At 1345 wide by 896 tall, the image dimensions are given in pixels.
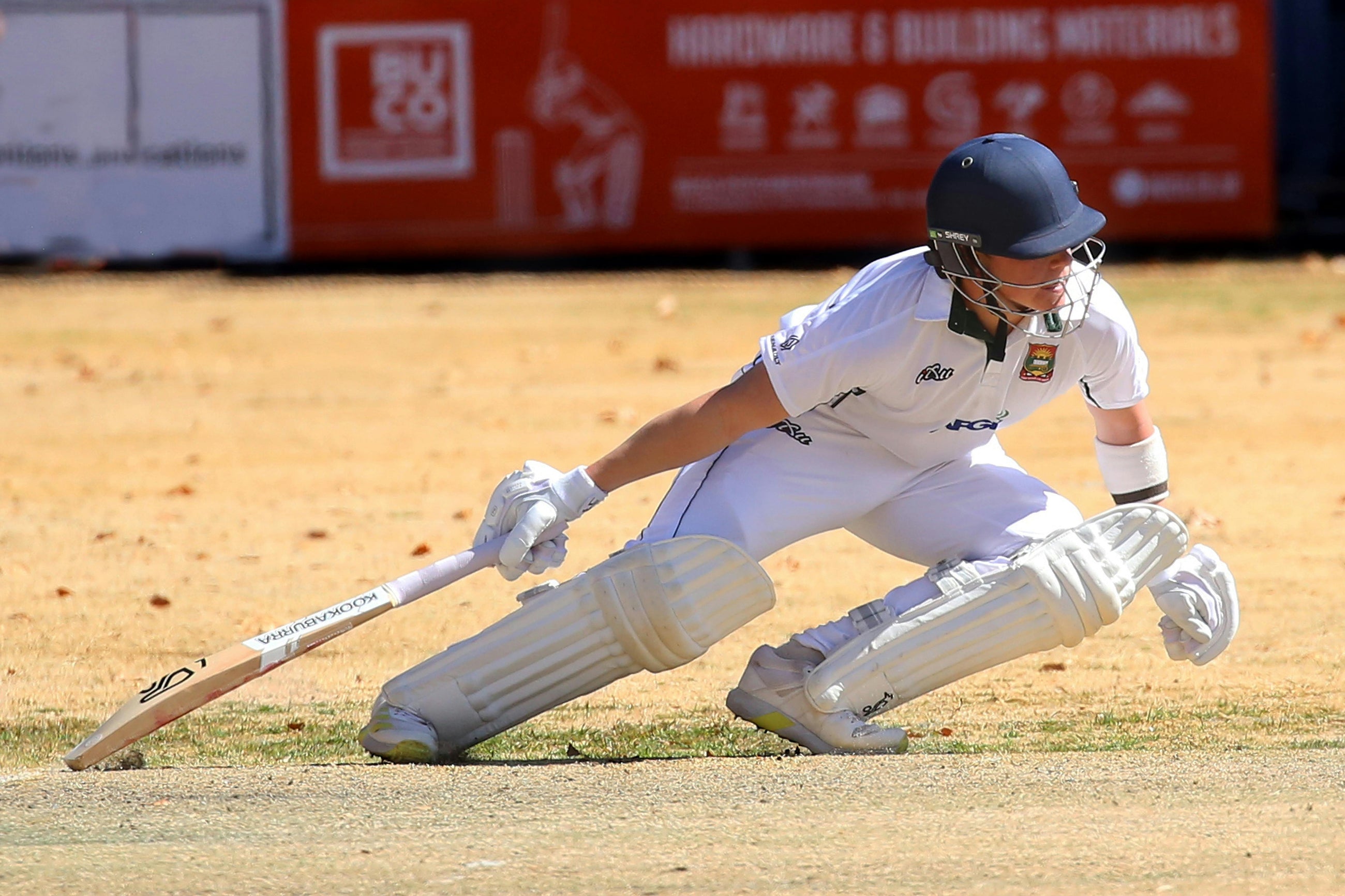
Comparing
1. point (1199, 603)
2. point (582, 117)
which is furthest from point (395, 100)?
point (1199, 603)

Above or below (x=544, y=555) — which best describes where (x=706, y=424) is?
above

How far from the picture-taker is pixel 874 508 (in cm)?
467

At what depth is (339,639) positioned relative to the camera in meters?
5.74

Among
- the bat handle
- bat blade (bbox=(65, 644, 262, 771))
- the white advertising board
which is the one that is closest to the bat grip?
the bat handle

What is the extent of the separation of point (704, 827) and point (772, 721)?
76 centimetres

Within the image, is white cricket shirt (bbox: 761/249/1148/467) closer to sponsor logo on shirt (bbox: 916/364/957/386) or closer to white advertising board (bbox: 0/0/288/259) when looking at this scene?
sponsor logo on shirt (bbox: 916/364/957/386)

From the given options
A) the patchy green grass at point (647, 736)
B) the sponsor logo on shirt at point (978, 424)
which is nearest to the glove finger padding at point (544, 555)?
the patchy green grass at point (647, 736)

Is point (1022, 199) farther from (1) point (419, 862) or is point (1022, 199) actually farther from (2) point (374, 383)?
(2) point (374, 383)

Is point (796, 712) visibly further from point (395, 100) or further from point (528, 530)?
point (395, 100)

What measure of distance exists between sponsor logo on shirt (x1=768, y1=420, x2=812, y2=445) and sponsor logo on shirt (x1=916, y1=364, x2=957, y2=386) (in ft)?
1.24

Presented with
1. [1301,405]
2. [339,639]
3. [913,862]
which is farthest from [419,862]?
[1301,405]

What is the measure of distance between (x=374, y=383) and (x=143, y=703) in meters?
6.43

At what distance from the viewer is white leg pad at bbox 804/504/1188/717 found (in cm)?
431

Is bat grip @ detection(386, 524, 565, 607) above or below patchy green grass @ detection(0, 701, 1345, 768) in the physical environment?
above
